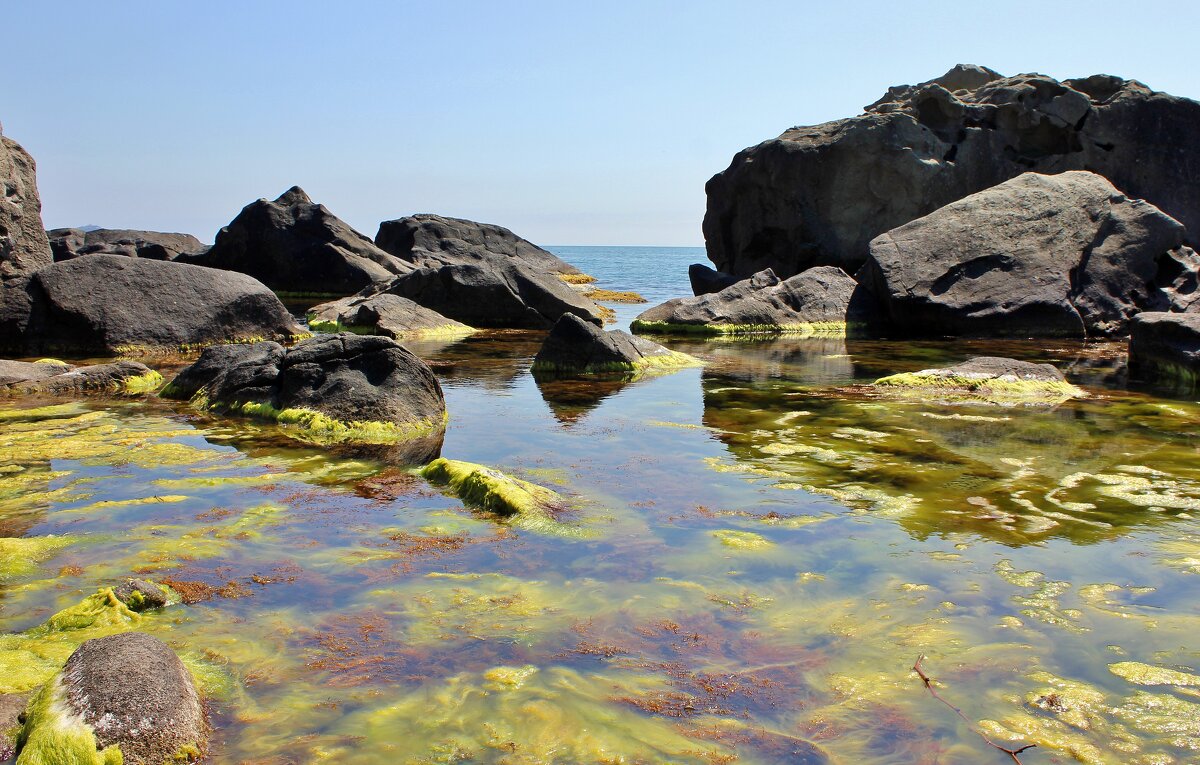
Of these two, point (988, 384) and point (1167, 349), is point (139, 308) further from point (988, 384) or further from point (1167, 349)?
point (1167, 349)

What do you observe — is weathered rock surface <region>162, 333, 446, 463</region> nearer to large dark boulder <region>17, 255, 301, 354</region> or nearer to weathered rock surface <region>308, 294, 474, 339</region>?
large dark boulder <region>17, 255, 301, 354</region>

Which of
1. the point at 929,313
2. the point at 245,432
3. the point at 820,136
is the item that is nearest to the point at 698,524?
the point at 245,432

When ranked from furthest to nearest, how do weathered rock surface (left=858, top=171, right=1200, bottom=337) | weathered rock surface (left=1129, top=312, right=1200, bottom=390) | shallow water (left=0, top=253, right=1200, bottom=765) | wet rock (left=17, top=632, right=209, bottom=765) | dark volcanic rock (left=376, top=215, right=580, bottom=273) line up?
dark volcanic rock (left=376, top=215, right=580, bottom=273) < weathered rock surface (left=858, top=171, right=1200, bottom=337) < weathered rock surface (left=1129, top=312, right=1200, bottom=390) < shallow water (left=0, top=253, right=1200, bottom=765) < wet rock (left=17, top=632, right=209, bottom=765)

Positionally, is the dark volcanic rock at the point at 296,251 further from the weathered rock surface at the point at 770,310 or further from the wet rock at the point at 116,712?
the wet rock at the point at 116,712

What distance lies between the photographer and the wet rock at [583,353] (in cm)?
1177

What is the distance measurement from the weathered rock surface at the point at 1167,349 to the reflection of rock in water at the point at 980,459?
1.43 m

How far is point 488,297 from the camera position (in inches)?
741

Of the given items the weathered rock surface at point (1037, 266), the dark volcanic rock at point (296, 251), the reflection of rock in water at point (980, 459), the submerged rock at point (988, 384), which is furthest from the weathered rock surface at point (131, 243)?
the reflection of rock in water at point (980, 459)

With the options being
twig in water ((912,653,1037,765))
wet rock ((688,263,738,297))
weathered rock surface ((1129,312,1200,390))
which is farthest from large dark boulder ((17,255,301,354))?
wet rock ((688,263,738,297))

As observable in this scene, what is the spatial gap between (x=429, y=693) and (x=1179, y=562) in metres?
3.78

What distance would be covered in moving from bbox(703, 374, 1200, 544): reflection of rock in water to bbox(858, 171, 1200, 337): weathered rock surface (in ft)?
22.6

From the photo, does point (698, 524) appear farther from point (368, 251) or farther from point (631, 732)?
point (368, 251)

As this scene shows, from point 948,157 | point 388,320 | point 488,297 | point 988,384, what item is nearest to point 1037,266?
point 988,384

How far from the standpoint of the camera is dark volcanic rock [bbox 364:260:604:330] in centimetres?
1880
